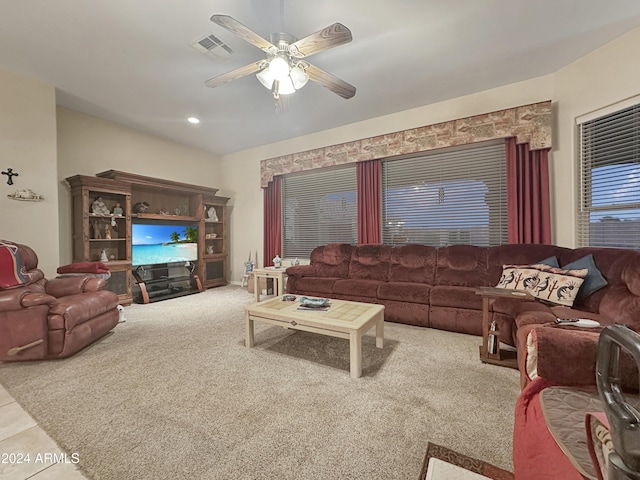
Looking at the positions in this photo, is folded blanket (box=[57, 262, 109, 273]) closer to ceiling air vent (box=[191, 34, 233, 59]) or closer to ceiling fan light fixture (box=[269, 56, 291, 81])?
Result: ceiling air vent (box=[191, 34, 233, 59])

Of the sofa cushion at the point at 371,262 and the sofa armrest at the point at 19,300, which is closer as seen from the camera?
the sofa armrest at the point at 19,300

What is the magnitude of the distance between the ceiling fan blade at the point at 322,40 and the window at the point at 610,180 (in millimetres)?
2890

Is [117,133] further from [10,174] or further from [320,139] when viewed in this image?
[320,139]

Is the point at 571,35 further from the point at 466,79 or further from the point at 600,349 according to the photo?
the point at 600,349

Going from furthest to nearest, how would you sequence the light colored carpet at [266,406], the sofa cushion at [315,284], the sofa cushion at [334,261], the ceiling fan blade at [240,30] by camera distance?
the sofa cushion at [334,261] < the sofa cushion at [315,284] < the ceiling fan blade at [240,30] < the light colored carpet at [266,406]

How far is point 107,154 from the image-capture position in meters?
4.30

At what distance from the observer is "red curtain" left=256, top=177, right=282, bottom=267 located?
524 cm

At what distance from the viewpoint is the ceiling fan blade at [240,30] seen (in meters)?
1.69

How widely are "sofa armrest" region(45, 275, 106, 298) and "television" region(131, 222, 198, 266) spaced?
1.60m

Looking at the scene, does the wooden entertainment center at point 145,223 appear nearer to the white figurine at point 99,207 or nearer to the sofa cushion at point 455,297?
the white figurine at point 99,207

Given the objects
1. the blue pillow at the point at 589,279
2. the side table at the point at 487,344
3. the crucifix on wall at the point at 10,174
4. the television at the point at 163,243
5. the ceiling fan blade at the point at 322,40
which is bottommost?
the side table at the point at 487,344

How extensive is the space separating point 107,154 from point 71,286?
2.61 meters

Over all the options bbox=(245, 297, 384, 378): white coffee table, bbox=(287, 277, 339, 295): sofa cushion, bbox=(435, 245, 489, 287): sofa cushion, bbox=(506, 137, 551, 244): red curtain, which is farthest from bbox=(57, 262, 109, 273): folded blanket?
bbox=(506, 137, 551, 244): red curtain

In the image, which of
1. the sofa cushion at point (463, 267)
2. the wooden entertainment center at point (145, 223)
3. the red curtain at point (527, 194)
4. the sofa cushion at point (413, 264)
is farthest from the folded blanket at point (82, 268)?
the red curtain at point (527, 194)
